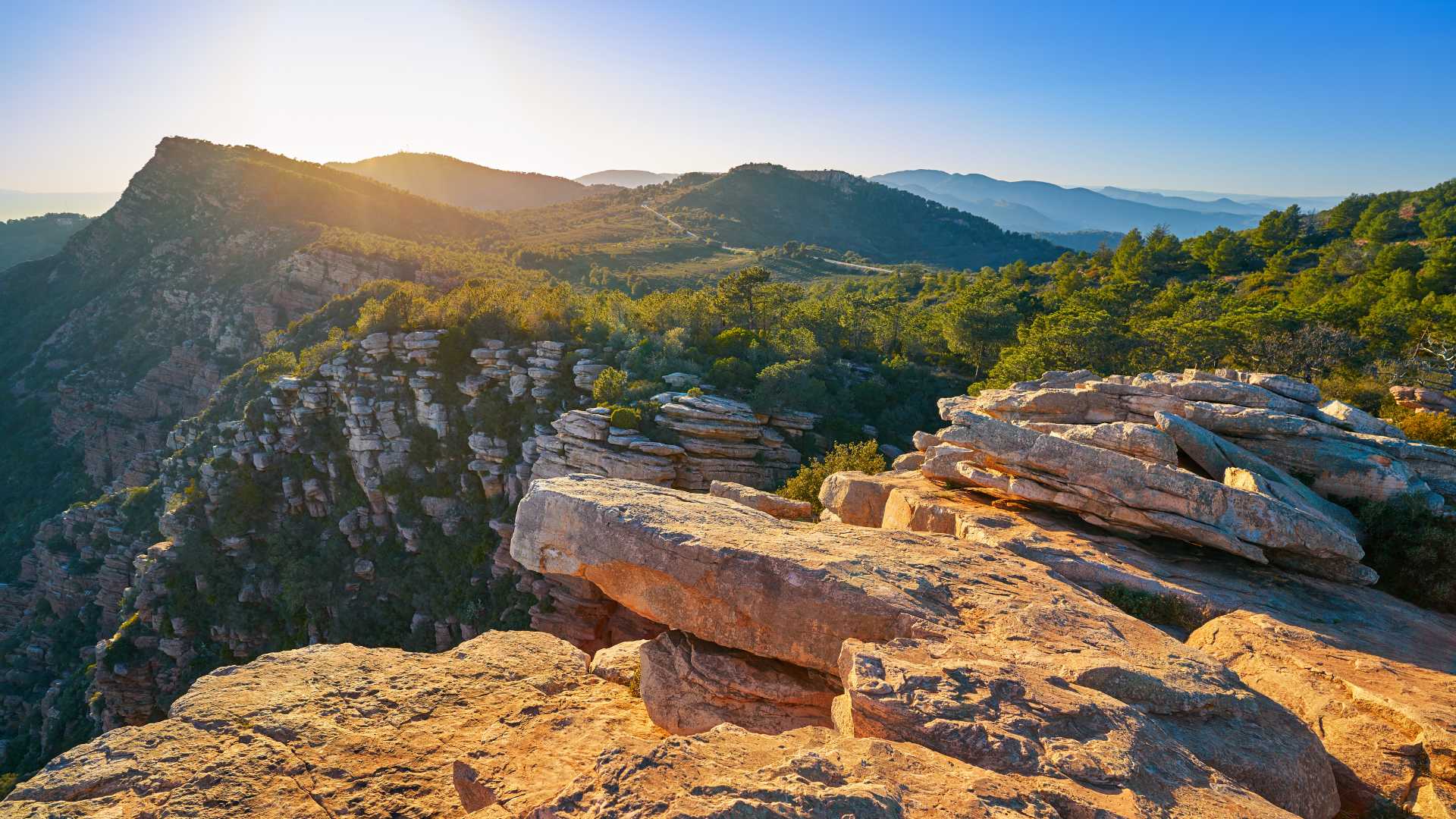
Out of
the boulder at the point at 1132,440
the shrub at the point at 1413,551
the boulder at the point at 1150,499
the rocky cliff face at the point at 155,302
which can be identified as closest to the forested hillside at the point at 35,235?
the rocky cliff face at the point at 155,302

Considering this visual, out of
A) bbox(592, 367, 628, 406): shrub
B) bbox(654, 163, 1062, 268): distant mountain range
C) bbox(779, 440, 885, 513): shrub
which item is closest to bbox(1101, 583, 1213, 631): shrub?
bbox(779, 440, 885, 513): shrub

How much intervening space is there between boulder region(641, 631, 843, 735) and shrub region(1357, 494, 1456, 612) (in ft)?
42.7

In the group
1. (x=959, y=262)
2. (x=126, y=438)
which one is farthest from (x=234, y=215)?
(x=959, y=262)

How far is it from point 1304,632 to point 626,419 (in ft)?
74.5

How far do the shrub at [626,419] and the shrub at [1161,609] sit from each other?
66.2 feet

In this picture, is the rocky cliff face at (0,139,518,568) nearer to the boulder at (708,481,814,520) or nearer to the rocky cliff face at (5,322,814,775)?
the rocky cliff face at (5,322,814,775)

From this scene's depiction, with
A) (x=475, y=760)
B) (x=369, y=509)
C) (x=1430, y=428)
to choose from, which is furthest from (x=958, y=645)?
(x=369, y=509)

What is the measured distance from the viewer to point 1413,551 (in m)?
12.3

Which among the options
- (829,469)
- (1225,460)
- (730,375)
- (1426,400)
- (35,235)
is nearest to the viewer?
(1225,460)

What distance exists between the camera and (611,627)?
24.2 metres

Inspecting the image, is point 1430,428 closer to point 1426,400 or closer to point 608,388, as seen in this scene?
point 1426,400

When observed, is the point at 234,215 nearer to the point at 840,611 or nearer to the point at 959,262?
the point at 840,611

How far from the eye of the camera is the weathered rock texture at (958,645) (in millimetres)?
5996

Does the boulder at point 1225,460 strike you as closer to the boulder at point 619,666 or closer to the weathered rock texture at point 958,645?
the weathered rock texture at point 958,645
